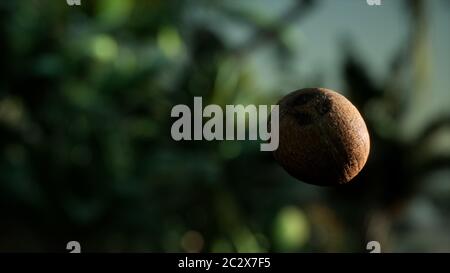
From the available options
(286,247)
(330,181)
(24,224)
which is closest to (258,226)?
(286,247)

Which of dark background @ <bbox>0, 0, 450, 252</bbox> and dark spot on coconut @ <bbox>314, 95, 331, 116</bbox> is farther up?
dark background @ <bbox>0, 0, 450, 252</bbox>

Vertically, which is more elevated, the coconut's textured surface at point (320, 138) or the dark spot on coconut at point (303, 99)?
the dark spot on coconut at point (303, 99)

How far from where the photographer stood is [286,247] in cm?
723

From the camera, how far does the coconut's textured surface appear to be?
3.92ft

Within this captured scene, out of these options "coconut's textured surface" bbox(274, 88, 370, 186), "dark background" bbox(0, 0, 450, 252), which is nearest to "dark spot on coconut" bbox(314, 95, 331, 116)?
"coconut's textured surface" bbox(274, 88, 370, 186)

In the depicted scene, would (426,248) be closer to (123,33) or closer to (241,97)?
(241,97)

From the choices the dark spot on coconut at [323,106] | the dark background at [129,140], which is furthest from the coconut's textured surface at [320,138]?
the dark background at [129,140]

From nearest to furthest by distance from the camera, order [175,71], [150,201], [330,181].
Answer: [330,181], [150,201], [175,71]

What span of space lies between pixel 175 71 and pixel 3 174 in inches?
80.0

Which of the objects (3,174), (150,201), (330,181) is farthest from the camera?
(150,201)

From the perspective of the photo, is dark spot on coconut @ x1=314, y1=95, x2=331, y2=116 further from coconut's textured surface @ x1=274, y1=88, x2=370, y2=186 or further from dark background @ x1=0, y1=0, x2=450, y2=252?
dark background @ x1=0, y1=0, x2=450, y2=252

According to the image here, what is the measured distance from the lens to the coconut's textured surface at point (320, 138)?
119 cm

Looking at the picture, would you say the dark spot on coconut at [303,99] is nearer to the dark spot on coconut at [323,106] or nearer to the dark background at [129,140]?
the dark spot on coconut at [323,106]

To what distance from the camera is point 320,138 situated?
1201 millimetres
